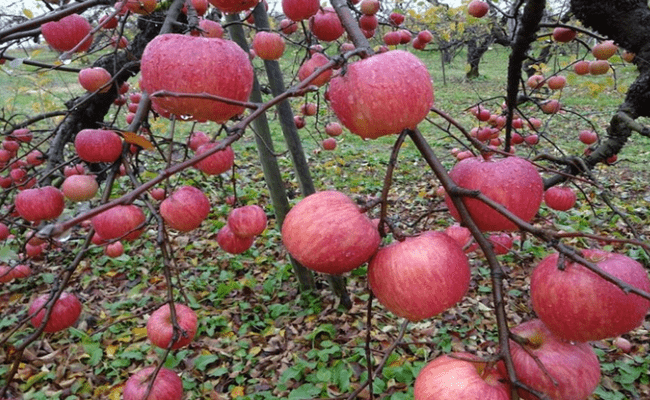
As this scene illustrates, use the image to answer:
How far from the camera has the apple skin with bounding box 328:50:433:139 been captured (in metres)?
0.80

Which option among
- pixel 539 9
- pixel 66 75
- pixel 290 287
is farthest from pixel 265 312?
pixel 66 75

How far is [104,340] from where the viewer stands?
140 inches

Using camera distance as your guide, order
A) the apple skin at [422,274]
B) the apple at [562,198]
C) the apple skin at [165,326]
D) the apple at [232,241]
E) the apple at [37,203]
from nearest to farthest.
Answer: the apple skin at [422,274] → the apple skin at [165,326] → the apple at [37,203] → the apple at [232,241] → the apple at [562,198]

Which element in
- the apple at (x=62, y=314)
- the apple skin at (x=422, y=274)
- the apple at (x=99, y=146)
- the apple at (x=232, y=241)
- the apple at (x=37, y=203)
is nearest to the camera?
the apple skin at (x=422, y=274)

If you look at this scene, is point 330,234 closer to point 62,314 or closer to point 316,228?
point 316,228

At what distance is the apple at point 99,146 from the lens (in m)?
1.46

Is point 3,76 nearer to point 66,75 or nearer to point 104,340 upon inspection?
point 66,75

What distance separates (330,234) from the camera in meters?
0.81

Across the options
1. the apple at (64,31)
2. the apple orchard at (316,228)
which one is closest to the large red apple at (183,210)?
the apple orchard at (316,228)

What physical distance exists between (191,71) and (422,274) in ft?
1.99

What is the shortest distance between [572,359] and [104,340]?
12.1ft

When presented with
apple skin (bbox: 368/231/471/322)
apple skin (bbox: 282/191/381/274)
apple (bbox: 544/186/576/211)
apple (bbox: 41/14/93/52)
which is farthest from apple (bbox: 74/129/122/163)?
apple (bbox: 544/186/576/211)

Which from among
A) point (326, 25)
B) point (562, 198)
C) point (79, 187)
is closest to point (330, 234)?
point (326, 25)

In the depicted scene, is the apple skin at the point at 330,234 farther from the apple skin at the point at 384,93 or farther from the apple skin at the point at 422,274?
the apple skin at the point at 384,93
